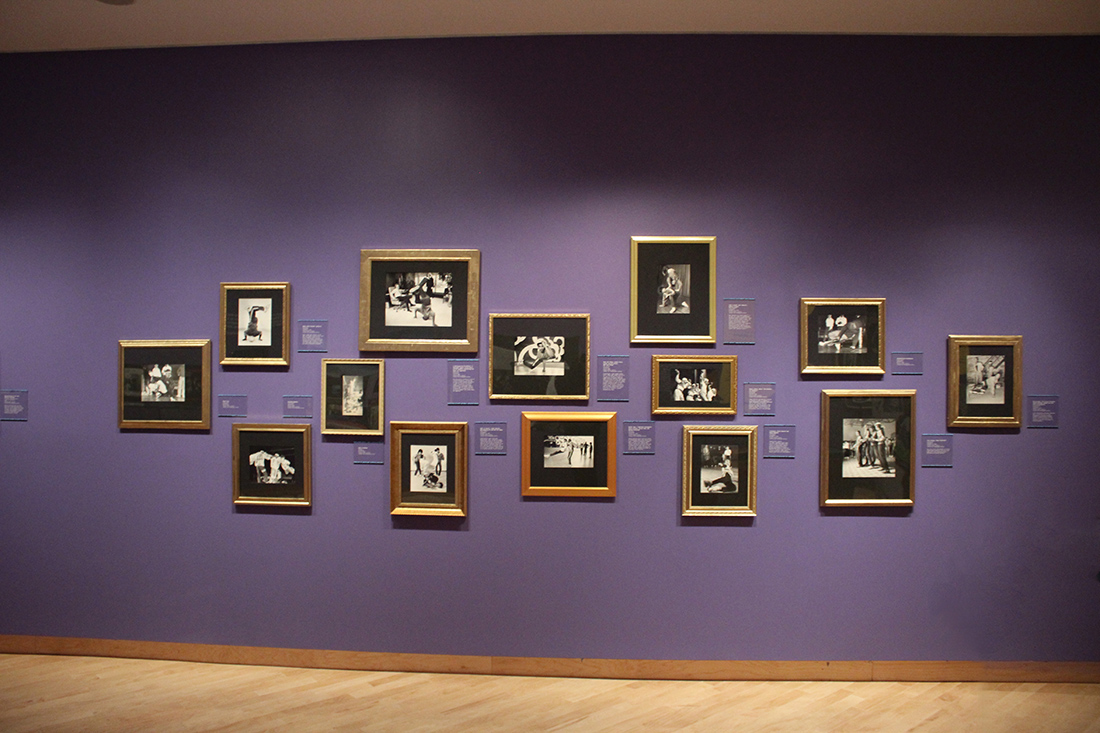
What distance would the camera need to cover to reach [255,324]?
131 inches

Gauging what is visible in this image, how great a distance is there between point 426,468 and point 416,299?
1024mm

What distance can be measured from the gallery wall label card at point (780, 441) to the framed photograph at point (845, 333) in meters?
0.37

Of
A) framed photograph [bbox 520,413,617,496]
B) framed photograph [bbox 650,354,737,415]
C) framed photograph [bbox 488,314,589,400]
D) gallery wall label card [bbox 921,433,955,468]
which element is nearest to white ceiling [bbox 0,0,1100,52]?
framed photograph [bbox 488,314,589,400]

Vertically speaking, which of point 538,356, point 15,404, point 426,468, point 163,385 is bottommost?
point 426,468

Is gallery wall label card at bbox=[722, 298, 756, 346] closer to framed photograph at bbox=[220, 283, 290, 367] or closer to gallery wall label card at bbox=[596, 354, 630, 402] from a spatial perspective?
gallery wall label card at bbox=[596, 354, 630, 402]

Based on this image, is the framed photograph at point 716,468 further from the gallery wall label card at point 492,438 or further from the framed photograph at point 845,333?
the gallery wall label card at point 492,438

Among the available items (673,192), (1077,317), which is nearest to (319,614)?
(673,192)

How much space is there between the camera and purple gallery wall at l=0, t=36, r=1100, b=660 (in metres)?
3.24

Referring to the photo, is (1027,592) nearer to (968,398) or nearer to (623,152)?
(968,398)

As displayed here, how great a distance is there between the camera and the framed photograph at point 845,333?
3213mm

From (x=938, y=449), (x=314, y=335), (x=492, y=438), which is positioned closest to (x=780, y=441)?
(x=938, y=449)

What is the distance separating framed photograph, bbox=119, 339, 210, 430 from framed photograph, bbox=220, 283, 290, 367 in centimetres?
18

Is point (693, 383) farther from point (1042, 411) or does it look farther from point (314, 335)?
point (314, 335)

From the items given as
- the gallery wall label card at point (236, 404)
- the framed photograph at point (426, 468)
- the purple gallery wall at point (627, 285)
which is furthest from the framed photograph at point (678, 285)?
the gallery wall label card at point (236, 404)
